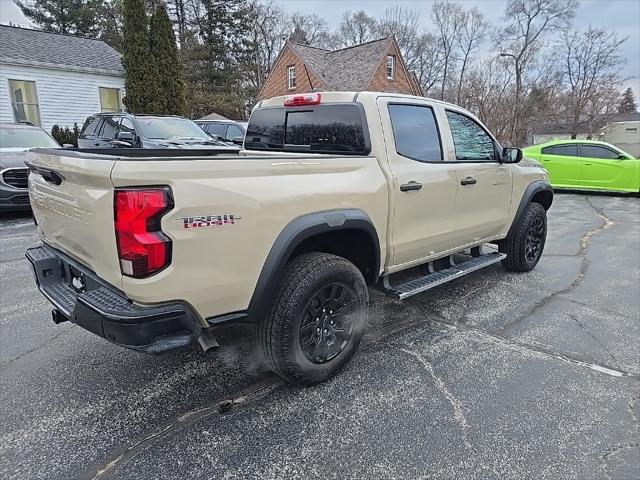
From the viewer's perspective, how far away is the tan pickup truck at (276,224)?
2055 mm

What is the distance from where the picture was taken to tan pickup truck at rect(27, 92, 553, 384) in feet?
6.74

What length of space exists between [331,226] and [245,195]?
654 millimetres

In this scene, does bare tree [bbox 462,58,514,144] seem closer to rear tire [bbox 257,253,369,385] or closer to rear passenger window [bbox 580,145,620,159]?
rear passenger window [bbox 580,145,620,159]

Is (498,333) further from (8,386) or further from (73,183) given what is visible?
(8,386)

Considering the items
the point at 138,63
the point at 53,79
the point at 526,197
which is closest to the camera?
the point at 526,197

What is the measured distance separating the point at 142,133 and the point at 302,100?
22.5 feet

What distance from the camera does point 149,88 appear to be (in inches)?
708

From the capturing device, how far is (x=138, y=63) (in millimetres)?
17828

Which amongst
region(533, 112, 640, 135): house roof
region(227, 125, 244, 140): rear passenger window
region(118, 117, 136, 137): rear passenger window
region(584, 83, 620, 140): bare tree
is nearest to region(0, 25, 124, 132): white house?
region(227, 125, 244, 140): rear passenger window

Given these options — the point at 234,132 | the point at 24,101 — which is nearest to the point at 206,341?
the point at 234,132

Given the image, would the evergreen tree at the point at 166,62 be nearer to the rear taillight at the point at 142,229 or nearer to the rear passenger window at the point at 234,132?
the rear passenger window at the point at 234,132

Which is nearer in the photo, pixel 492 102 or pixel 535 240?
pixel 535 240

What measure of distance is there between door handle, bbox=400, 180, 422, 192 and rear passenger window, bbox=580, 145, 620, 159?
35.1 ft

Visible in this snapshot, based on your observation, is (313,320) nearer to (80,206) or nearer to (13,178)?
(80,206)
